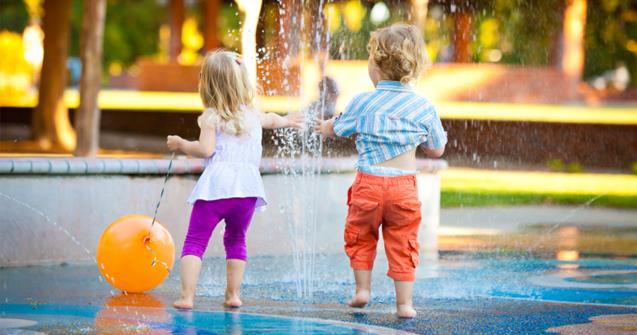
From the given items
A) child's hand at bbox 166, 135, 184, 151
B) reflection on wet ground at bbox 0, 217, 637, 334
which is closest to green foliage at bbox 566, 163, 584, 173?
reflection on wet ground at bbox 0, 217, 637, 334

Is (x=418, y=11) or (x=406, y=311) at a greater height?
(x=418, y=11)

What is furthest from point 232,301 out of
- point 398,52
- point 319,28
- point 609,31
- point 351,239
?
point 609,31

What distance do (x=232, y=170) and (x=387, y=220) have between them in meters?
0.77

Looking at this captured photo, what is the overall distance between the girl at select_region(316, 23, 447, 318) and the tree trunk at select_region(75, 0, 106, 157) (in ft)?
28.4

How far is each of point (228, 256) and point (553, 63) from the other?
87.1ft

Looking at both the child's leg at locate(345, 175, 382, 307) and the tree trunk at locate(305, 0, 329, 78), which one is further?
the tree trunk at locate(305, 0, 329, 78)

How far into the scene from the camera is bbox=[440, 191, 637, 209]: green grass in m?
11.6

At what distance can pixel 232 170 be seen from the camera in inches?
219

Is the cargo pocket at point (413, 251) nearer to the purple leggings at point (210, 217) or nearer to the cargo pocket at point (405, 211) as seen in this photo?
the cargo pocket at point (405, 211)

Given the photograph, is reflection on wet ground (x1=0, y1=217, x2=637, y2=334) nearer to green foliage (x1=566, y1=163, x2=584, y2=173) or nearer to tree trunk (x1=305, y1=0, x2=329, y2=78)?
tree trunk (x1=305, y1=0, x2=329, y2=78)

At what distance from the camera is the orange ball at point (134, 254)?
19.4 feet

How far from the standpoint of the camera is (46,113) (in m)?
17.3

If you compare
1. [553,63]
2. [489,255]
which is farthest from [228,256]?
[553,63]

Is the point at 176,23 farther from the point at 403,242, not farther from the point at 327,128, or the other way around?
the point at 403,242
